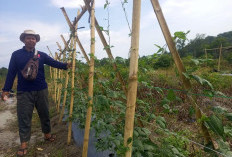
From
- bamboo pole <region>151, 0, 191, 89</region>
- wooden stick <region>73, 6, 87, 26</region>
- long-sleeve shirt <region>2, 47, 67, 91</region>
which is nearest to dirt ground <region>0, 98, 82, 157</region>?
long-sleeve shirt <region>2, 47, 67, 91</region>

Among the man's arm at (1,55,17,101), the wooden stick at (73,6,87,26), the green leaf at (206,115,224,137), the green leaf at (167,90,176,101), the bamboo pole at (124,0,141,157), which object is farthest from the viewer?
the man's arm at (1,55,17,101)

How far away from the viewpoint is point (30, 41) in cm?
270

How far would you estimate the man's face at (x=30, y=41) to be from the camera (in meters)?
2.69

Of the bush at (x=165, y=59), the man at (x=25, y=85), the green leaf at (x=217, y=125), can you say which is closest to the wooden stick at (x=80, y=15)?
the man at (x=25, y=85)

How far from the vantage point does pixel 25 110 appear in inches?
108

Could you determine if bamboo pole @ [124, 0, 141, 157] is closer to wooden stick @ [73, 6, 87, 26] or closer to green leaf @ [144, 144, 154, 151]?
green leaf @ [144, 144, 154, 151]

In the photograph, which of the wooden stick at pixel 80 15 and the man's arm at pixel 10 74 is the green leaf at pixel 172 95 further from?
the man's arm at pixel 10 74

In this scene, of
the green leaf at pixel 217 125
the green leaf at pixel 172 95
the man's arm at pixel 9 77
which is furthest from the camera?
the man's arm at pixel 9 77

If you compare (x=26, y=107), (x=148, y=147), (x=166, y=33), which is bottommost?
(x=26, y=107)

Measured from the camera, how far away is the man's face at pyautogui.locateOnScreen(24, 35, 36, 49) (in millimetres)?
2691

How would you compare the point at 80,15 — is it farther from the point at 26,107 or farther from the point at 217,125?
the point at 217,125

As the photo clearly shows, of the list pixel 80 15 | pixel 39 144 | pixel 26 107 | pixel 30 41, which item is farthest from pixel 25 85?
pixel 80 15

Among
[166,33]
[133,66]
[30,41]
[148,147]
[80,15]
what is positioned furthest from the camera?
[30,41]

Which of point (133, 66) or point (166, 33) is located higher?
point (166, 33)
